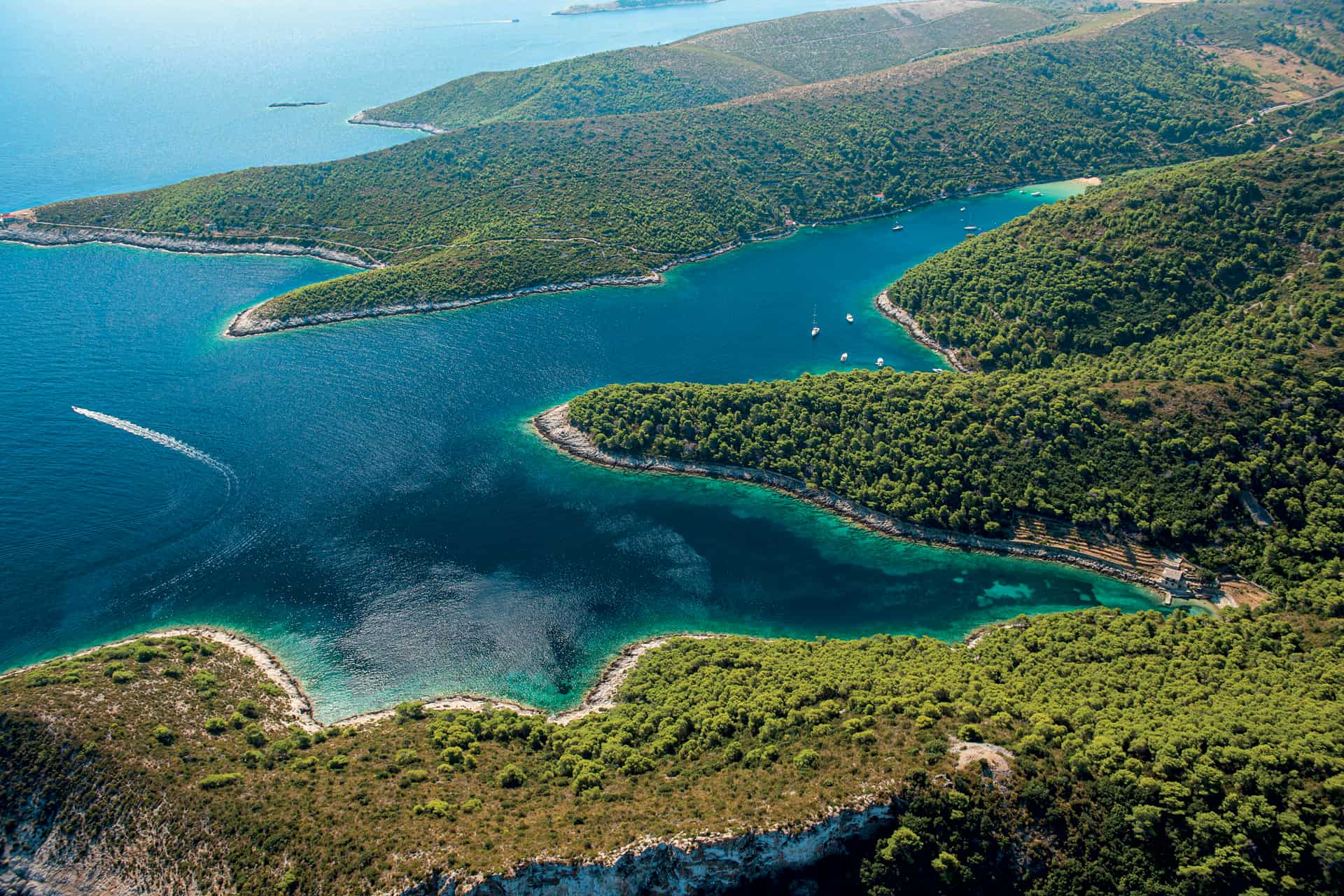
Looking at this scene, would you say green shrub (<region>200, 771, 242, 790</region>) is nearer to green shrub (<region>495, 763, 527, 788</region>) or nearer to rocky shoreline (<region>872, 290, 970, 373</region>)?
green shrub (<region>495, 763, 527, 788</region>)

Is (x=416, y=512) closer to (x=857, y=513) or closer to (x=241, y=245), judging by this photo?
(x=857, y=513)

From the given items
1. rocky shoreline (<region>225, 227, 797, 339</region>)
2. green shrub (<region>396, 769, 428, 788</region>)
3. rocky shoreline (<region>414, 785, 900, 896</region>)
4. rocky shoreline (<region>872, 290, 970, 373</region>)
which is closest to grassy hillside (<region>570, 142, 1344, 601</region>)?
rocky shoreline (<region>872, 290, 970, 373</region>)

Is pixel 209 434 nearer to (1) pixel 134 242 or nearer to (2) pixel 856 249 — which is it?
(1) pixel 134 242

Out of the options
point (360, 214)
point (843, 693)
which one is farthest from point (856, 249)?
point (843, 693)

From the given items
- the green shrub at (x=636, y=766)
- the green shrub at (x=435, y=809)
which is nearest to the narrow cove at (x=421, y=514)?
the green shrub at (x=636, y=766)

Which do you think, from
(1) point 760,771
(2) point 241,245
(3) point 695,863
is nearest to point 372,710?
(3) point 695,863
